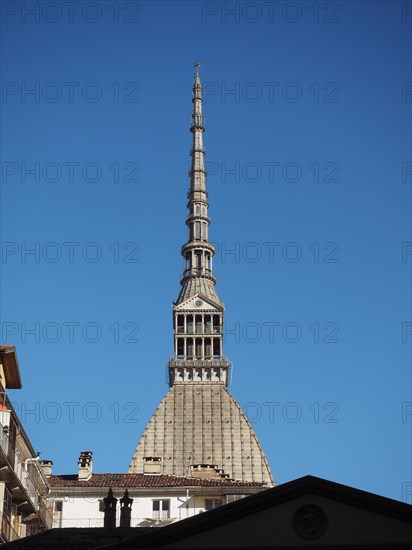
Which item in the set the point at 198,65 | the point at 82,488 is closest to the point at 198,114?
the point at 198,65

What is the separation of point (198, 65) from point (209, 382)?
56334 millimetres

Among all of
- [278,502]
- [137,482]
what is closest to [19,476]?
[137,482]

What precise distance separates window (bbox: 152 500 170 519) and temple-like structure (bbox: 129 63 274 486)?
60745 mm

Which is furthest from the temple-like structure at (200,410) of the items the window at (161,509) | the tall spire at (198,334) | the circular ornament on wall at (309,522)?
the circular ornament on wall at (309,522)

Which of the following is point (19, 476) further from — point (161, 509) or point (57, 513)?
point (161, 509)

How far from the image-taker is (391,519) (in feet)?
151

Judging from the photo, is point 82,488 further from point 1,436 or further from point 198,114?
point 198,114

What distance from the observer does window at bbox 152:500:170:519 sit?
78625mm

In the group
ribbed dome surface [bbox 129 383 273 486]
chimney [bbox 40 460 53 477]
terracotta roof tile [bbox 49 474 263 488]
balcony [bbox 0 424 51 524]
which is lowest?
balcony [bbox 0 424 51 524]

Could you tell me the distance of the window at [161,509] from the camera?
78625 millimetres

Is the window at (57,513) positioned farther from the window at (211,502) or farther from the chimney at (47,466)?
the window at (211,502)

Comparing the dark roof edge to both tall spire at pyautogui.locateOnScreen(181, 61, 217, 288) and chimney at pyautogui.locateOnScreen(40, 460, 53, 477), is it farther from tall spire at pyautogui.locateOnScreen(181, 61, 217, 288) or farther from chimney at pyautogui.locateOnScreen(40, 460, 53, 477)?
tall spire at pyautogui.locateOnScreen(181, 61, 217, 288)

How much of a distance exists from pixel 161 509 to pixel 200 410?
229 feet

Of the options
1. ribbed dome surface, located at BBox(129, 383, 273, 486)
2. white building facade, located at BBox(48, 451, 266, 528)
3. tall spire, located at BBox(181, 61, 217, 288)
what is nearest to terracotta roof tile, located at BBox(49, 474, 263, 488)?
white building facade, located at BBox(48, 451, 266, 528)
